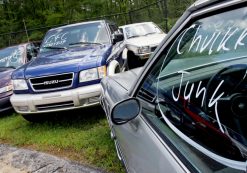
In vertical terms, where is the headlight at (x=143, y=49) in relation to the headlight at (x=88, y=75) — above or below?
below

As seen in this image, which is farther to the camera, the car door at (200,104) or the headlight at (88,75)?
the headlight at (88,75)

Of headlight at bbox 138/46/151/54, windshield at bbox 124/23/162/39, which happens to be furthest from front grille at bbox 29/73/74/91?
windshield at bbox 124/23/162/39

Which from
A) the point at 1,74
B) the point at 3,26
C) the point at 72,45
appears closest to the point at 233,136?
the point at 72,45

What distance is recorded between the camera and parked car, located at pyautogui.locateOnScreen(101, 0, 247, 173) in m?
1.34

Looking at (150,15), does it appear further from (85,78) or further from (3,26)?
(3,26)

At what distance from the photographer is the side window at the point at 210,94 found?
1.33 meters

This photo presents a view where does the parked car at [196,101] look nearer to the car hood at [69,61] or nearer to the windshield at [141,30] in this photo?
the car hood at [69,61]

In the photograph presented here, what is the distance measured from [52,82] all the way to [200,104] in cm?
400

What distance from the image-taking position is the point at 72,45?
21.6 ft

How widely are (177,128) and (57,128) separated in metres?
4.16

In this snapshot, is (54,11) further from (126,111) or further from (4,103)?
(126,111)

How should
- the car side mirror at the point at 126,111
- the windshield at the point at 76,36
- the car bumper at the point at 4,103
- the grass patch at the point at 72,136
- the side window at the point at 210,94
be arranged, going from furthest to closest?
the car bumper at the point at 4,103, the windshield at the point at 76,36, the grass patch at the point at 72,136, the car side mirror at the point at 126,111, the side window at the point at 210,94

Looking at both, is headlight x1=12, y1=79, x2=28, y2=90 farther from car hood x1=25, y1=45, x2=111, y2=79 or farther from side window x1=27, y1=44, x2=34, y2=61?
side window x1=27, y1=44, x2=34, y2=61

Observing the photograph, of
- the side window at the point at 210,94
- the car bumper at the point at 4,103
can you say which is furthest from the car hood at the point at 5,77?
the side window at the point at 210,94
